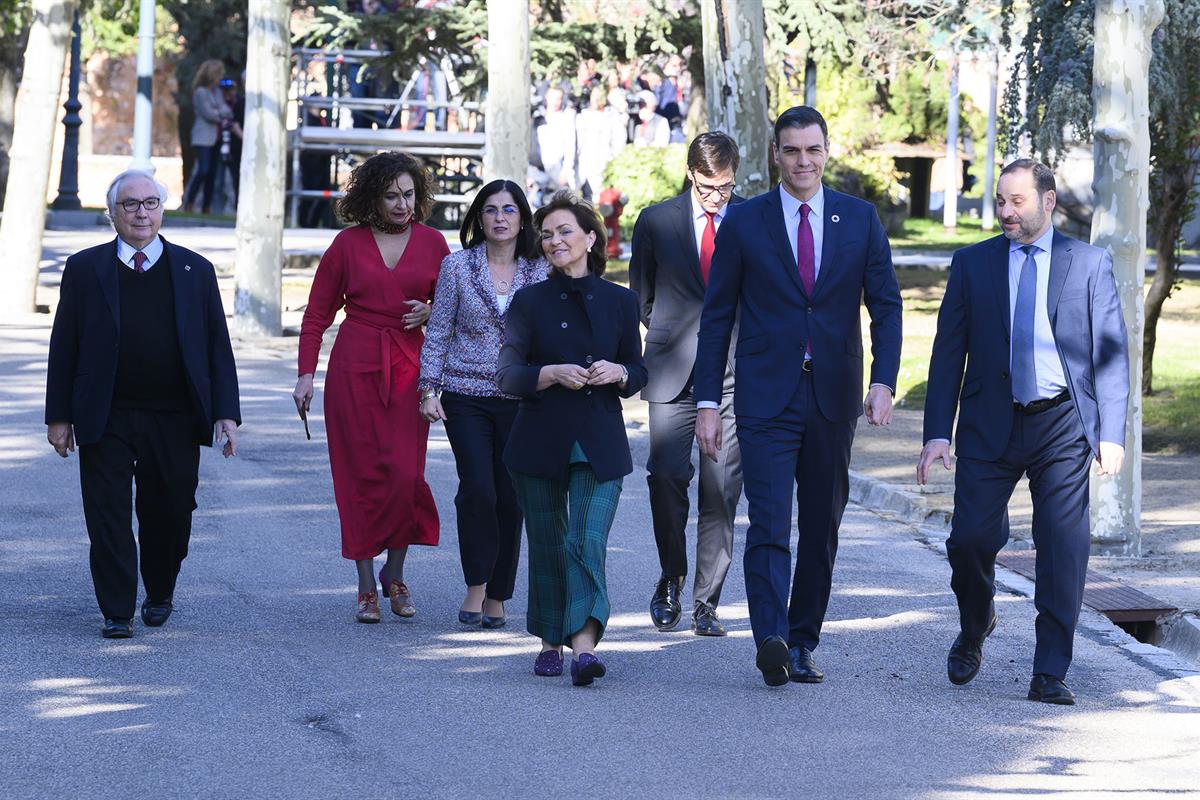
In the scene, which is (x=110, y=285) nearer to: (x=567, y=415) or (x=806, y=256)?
(x=567, y=415)

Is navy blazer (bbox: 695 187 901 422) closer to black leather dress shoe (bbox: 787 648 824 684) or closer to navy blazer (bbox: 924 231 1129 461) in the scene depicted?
navy blazer (bbox: 924 231 1129 461)

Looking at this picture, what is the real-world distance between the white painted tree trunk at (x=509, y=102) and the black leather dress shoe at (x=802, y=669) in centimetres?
973

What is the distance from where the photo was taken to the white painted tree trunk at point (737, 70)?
602 inches

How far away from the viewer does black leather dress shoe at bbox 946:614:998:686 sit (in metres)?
7.54

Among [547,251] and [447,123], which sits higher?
[447,123]

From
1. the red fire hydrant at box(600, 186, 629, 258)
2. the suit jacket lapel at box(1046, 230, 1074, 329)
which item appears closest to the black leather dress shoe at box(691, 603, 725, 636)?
the suit jacket lapel at box(1046, 230, 1074, 329)

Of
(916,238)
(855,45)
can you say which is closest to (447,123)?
(855,45)

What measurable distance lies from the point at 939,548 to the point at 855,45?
18.1 m

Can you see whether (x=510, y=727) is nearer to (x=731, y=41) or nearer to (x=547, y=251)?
(x=547, y=251)

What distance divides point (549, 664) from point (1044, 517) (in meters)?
1.90

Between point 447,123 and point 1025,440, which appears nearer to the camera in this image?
point 1025,440

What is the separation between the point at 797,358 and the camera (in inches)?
292

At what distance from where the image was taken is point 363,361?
28.4 feet

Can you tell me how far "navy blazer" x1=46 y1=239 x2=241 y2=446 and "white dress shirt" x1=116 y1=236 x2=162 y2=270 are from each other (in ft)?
0.10
